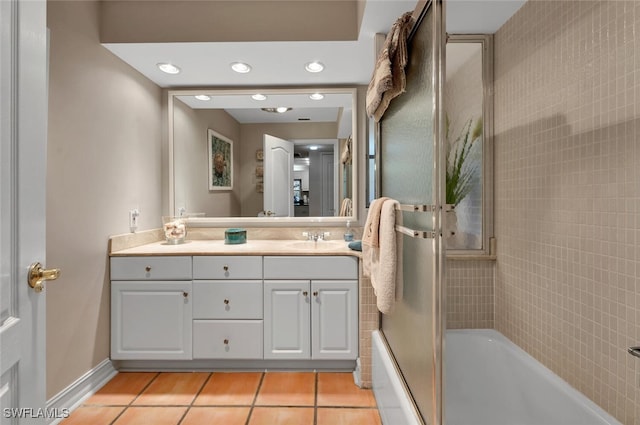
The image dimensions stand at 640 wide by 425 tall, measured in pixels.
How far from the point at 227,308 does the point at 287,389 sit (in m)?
0.63

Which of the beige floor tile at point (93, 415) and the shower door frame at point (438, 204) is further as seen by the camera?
the beige floor tile at point (93, 415)

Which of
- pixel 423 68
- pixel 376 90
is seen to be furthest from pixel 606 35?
pixel 376 90

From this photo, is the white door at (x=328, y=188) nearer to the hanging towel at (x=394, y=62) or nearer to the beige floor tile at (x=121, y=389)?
the hanging towel at (x=394, y=62)

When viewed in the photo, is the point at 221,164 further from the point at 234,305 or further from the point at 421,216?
the point at 421,216

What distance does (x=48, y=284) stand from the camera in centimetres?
163

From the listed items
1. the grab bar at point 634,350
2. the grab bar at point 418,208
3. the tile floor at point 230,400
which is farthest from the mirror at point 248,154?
the grab bar at point 634,350

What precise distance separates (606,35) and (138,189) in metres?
2.71

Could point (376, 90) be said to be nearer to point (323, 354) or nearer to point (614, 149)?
point (614, 149)

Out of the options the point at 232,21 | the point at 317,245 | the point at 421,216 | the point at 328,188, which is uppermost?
the point at 232,21

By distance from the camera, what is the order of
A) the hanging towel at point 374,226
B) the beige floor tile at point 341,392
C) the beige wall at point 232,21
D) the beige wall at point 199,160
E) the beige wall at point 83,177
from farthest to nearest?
the beige wall at point 199,160 → the beige wall at point 232,21 → the beige floor tile at point 341,392 → the beige wall at point 83,177 → the hanging towel at point 374,226

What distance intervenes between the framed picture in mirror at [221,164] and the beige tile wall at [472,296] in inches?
73.0

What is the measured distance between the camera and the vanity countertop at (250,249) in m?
2.16

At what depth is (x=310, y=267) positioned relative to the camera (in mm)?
2160

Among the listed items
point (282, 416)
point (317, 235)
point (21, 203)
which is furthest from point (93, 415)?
point (317, 235)
